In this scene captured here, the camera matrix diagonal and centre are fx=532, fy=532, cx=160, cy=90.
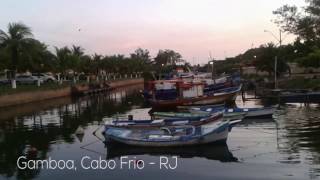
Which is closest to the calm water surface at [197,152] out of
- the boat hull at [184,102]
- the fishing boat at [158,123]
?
the fishing boat at [158,123]

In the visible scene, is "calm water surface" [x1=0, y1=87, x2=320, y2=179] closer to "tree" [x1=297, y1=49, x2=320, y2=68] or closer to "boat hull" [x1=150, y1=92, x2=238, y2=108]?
"boat hull" [x1=150, y1=92, x2=238, y2=108]

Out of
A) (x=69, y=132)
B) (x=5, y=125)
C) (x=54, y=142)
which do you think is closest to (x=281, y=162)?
(x=54, y=142)

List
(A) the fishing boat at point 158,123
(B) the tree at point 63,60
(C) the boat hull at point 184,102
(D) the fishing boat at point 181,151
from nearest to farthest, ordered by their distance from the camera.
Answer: (D) the fishing boat at point 181,151 → (A) the fishing boat at point 158,123 → (C) the boat hull at point 184,102 → (B) the tree at point 63,60

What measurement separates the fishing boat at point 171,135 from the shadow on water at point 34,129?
11.9 ft

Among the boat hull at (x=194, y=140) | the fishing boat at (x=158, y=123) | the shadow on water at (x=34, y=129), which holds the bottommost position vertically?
the shadow on water at (x=34, y=129)

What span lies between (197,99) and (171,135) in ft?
72.1

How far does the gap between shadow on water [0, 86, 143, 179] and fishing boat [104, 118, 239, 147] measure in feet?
11.9

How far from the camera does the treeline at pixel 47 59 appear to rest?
66.1m

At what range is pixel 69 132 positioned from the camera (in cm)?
3322

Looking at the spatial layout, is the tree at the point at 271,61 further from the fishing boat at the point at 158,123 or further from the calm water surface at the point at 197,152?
the fishing boat at the point at 158,123

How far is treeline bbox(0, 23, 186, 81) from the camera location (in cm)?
6606

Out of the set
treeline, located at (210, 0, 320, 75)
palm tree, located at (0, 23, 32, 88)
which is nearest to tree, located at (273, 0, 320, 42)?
treeline, located at (210, 0, 320, 75)

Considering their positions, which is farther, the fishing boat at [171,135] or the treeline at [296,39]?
the treeline at [296,39]

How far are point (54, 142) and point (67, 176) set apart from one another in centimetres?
888
